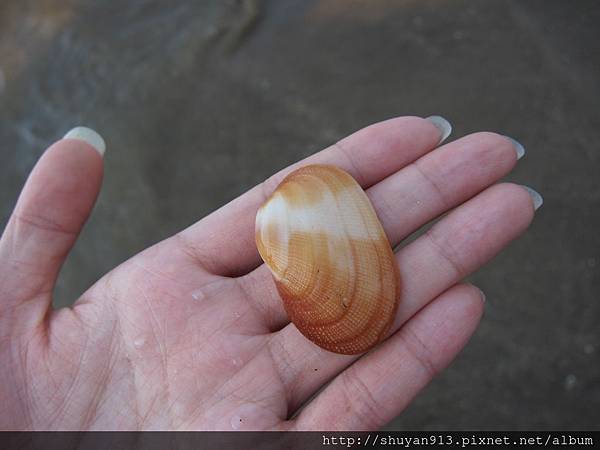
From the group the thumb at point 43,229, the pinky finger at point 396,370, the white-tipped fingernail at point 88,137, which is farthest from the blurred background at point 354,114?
the thumb at point 43,229

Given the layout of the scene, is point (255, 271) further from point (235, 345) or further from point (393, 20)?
point (393, 20)

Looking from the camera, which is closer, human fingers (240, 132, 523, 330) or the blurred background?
human fingers (240, 132, 523, 330)

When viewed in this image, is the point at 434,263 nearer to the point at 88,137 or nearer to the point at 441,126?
the point at 441,126

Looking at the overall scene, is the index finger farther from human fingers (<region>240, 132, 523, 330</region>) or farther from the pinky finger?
the pinky finger

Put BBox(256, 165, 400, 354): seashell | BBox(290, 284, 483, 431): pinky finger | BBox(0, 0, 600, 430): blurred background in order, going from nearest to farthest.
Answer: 1. BBox(290, 284, 483, 431): pinky finger
2. BBox(256, 165, 400, 354): seashell
3. BBox(0, 0, 600, 430): blurred background

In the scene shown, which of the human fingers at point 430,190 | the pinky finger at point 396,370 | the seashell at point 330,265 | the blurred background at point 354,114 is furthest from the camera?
the blurred background at point 354,114

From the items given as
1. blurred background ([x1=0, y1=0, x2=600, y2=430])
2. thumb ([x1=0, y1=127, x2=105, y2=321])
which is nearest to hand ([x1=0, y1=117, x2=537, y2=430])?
thumb ([x1=0, y1=127, x2=105, y2=321])

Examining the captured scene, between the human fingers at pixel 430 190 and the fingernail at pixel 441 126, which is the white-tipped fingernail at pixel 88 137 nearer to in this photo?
the human fingers at pixel 430 190

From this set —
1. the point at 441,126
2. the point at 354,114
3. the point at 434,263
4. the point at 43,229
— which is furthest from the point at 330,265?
the point at 354,114
